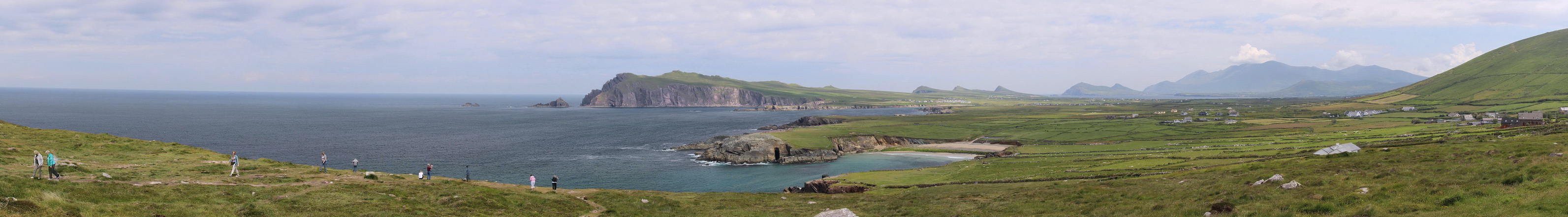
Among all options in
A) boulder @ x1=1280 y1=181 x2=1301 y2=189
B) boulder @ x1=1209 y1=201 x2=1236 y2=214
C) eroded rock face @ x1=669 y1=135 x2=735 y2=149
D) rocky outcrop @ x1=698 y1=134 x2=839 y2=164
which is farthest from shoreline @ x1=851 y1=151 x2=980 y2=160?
boulder @ x1=1209 y1=201 x2=1236 y2=214

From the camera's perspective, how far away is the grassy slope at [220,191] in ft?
79.9

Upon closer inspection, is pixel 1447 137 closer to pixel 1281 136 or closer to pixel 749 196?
pixel 1281 136

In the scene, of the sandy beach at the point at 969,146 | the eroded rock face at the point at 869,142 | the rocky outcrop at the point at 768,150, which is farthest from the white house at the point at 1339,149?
the eroded rock face at the point at 869,142

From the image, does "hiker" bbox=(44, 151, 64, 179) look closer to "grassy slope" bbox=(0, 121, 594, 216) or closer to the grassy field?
"grassy slope" bbox=(0, 121, 594, 216)

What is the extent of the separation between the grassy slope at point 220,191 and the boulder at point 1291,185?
3298 centimetres

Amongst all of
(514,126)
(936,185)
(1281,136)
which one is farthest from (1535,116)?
(514,126)

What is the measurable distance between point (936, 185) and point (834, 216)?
3456 cm

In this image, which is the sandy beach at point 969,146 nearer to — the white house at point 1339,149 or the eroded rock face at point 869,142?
the eroded rock face at point 869,142

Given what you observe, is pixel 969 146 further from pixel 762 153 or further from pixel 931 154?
pixel 762 153

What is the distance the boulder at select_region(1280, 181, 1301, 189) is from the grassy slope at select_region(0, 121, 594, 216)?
3298cm

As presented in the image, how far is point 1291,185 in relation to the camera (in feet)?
107

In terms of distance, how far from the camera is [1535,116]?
114 meters

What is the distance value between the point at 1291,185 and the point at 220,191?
47.9m

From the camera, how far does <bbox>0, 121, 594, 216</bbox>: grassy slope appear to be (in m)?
24.4
